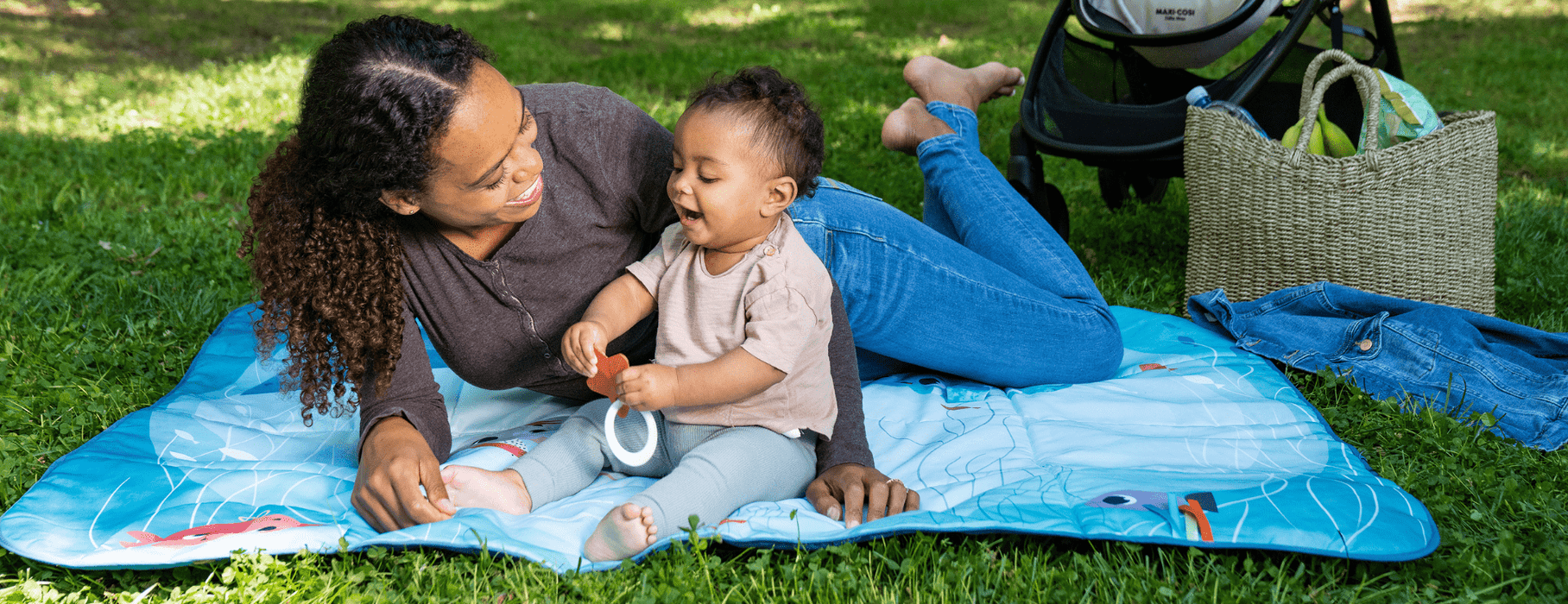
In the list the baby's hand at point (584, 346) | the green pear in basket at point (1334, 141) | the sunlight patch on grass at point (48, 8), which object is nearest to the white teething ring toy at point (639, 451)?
the baby's hand at point (584, 346)

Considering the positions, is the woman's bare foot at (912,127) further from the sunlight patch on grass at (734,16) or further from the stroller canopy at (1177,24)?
the sunlight patch on grass at (734,16)

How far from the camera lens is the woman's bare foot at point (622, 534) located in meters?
1.69

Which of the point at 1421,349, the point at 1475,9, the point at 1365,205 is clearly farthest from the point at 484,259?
the point at 1475,9

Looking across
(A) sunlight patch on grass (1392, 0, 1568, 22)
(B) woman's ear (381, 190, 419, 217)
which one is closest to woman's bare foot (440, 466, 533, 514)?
(B) woman's ear (381, 190, 419, 217)

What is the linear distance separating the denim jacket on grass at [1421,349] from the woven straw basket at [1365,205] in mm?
184

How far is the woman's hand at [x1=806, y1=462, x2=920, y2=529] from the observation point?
1.83 metres

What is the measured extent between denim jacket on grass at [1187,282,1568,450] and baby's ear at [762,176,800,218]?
60.3 inches

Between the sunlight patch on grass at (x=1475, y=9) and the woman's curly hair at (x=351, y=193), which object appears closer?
the woman's curly hair at (x=351, y=193)

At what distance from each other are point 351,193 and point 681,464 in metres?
0.74

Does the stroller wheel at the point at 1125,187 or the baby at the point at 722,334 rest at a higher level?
the baby at the point at 722,334

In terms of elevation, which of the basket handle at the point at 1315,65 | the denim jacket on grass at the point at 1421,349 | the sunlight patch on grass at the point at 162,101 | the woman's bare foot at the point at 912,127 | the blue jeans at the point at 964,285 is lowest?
the sunlight patch on grass at the point at 162,101

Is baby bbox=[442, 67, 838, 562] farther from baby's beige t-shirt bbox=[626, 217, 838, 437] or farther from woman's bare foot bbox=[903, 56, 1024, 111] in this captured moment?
woman's bare foot bbox=[903, 56, 1024, 111]

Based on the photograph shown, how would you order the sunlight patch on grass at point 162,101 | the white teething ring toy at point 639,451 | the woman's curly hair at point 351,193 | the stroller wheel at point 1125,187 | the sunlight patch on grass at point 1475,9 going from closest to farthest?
the woman's curly hair at point 351,193
the white teething ring toy at point 639,451
the stroller wheel at point 1125,187
the sunlight patch on grass at point 162,101
the sunlight patch on grass at point 1475,9

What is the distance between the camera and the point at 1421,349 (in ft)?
8.09
